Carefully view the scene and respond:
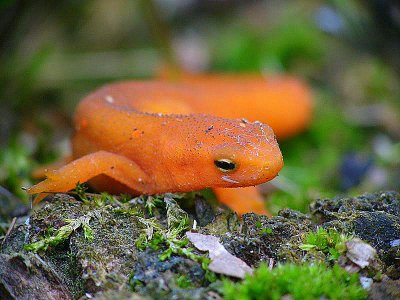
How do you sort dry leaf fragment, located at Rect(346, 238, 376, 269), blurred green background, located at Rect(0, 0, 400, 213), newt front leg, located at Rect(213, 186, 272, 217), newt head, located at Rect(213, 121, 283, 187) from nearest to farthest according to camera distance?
1. dry leaf fragment, located at Rect(346, 238, 376, 269)
2. newt head, located at Rect(213, 121, 283, 187)
3. newt front leg, located at Rect(213, 186, 272, 217)
4. blurred green background, located at Rect(0, 0, 400, 213)

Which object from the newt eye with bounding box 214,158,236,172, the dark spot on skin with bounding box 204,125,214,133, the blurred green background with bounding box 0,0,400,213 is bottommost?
the blurred green background with bounding box 0,0,400,213

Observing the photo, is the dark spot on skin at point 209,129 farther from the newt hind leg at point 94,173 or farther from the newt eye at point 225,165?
the newt hind leg at point 94,173

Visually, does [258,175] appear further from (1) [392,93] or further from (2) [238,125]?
(1) [392,93]

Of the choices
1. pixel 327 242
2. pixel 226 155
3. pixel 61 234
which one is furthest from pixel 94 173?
pixel 327 242

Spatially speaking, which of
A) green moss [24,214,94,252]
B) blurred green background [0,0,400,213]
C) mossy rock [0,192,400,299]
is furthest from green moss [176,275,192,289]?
blurred green background [0,0,400,213]

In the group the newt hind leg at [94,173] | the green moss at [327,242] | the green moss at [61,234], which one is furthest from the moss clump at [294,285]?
the newt hind leg at [94,173]

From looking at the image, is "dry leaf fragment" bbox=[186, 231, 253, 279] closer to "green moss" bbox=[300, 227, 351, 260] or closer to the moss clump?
the moss clump

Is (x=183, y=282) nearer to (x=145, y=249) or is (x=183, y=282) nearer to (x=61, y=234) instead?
(x=145, y=249)
